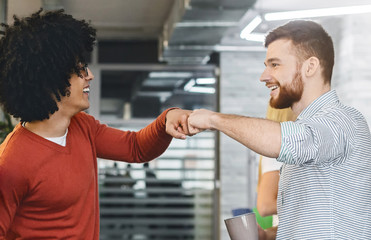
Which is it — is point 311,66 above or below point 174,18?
below

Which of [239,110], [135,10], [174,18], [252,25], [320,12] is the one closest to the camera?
[320,12]

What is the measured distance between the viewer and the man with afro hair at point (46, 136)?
1407mm

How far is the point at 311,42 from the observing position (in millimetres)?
1563

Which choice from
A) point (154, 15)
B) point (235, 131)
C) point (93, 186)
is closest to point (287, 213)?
point (235, 131)

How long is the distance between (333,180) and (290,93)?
1.01 feet

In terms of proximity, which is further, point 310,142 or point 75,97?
point 75,97

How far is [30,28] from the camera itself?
1478 millimetres

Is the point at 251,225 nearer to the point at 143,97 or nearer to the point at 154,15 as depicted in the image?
the point at 154,15

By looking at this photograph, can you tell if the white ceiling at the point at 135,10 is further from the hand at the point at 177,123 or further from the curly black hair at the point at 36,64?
the curly black hair at the point at 36,64

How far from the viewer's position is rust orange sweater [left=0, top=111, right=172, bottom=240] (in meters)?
1.37

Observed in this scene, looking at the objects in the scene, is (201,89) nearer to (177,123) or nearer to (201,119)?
(177,123)

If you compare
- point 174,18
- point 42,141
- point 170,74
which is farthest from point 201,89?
point 42,141

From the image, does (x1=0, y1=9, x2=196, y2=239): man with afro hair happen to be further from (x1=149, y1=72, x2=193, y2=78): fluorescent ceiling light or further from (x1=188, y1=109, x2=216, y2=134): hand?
(x1=149, y1=72, x2=193, y2=78): fluorescent ceiling light

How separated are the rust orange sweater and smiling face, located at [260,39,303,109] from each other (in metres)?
0.58
